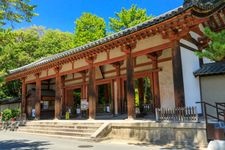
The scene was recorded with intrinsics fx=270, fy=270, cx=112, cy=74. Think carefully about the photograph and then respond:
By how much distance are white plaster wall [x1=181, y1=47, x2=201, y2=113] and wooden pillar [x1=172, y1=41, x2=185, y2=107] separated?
3.26ft

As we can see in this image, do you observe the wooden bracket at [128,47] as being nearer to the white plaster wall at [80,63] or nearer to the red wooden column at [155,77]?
the red wooden column at [155,77]

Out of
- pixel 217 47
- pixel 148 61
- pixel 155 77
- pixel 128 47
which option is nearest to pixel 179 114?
pixel 217 47

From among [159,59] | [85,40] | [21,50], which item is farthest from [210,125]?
[21,50]

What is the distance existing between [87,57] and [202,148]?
9051 mm

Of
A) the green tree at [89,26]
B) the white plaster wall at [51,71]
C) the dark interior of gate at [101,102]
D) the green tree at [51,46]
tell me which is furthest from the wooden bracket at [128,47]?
the green tree at [51,46]

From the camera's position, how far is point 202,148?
9.59 meters

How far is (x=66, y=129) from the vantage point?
15.7 meters

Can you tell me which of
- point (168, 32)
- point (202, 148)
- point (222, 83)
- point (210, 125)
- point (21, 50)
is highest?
point (21, 50)

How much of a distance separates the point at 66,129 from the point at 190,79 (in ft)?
24.7

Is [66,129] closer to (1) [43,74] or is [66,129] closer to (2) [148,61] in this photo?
(2) [148,61]

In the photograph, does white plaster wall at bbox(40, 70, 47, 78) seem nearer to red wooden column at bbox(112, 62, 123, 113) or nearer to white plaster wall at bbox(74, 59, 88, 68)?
white plaster wall at bbox(74, 59, 88, 68)

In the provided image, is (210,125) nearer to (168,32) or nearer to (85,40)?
(168,32)

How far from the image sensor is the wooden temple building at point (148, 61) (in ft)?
37.1

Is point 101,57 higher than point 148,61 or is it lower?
higher
